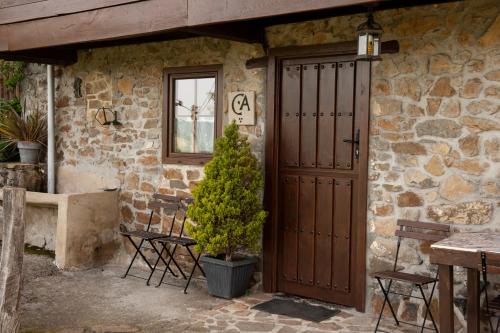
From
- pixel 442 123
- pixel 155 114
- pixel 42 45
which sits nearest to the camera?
pixel 442 123

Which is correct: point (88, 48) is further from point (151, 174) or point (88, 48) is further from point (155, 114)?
point (151, 174)

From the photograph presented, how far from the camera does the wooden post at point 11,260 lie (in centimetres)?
452

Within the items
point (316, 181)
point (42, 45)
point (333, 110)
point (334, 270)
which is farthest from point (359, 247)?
point (42, 45)

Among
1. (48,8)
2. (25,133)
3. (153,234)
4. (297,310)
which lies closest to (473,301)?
(297,310)

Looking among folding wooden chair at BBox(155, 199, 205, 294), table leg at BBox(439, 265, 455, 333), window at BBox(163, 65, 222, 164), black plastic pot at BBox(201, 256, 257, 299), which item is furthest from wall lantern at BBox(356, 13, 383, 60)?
folding wooden chair at BBox(155, 199, 205, 294)

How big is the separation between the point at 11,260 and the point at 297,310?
2600 millimetres

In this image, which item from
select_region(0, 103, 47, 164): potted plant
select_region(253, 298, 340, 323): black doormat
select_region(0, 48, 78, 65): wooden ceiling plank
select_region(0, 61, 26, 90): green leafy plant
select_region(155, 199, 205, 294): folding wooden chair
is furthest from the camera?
select_region(0, 61, 26, 90): green leafy plant

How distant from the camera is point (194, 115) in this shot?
6934 millimetres

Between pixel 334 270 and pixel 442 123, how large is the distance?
69.9 inches

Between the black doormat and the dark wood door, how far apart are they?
0.20 m

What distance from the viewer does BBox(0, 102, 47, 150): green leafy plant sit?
8.40 m

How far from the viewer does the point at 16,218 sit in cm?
461

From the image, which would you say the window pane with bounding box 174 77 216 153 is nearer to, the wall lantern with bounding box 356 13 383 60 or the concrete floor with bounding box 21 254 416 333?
the concrete floor with bounding box 21 254 416 333

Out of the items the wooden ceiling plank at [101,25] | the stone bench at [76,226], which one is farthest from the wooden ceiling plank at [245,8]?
the stone bench at [76,226]
